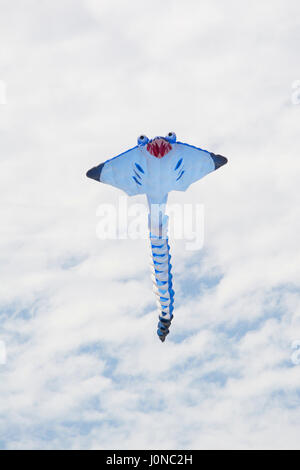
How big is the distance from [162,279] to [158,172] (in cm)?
780

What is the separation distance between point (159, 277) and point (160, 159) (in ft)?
28.1

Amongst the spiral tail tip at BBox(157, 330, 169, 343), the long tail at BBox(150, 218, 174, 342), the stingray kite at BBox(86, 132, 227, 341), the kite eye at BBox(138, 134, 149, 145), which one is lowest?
the spiral tail tip at BBox(157, 330, 169, 343)

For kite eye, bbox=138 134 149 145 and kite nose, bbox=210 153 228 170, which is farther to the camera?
kite nose, bbox=210 153 228 170

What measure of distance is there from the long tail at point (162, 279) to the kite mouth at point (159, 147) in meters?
5.30

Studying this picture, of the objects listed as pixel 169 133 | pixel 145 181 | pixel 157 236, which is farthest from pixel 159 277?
pixel 169 133

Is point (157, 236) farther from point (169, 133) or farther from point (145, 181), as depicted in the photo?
point (169, 133)

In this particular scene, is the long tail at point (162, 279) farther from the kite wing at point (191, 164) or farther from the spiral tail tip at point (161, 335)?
the kite wing at point (191, 164)

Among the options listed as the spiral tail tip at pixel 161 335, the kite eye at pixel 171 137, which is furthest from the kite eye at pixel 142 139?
the spiral tail tip at pixel 161 335

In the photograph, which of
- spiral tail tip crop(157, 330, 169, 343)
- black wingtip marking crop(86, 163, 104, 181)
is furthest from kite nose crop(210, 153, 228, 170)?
spiral tail tip crop(157, 330, 169, 343)

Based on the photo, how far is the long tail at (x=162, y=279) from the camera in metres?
51.0

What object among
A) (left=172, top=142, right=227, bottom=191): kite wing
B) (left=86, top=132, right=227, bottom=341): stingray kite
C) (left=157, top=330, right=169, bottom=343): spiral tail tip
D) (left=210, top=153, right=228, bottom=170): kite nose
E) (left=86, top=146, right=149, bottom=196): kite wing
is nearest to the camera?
(left=86, top=132, right=227, bottom=341): stingray kite

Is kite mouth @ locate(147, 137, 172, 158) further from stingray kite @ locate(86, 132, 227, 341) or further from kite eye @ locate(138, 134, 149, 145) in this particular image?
kite eye @ locate(138, 134, 149, 145)

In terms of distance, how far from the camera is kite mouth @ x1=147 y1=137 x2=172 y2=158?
159ft

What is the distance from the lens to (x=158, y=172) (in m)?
49.6
